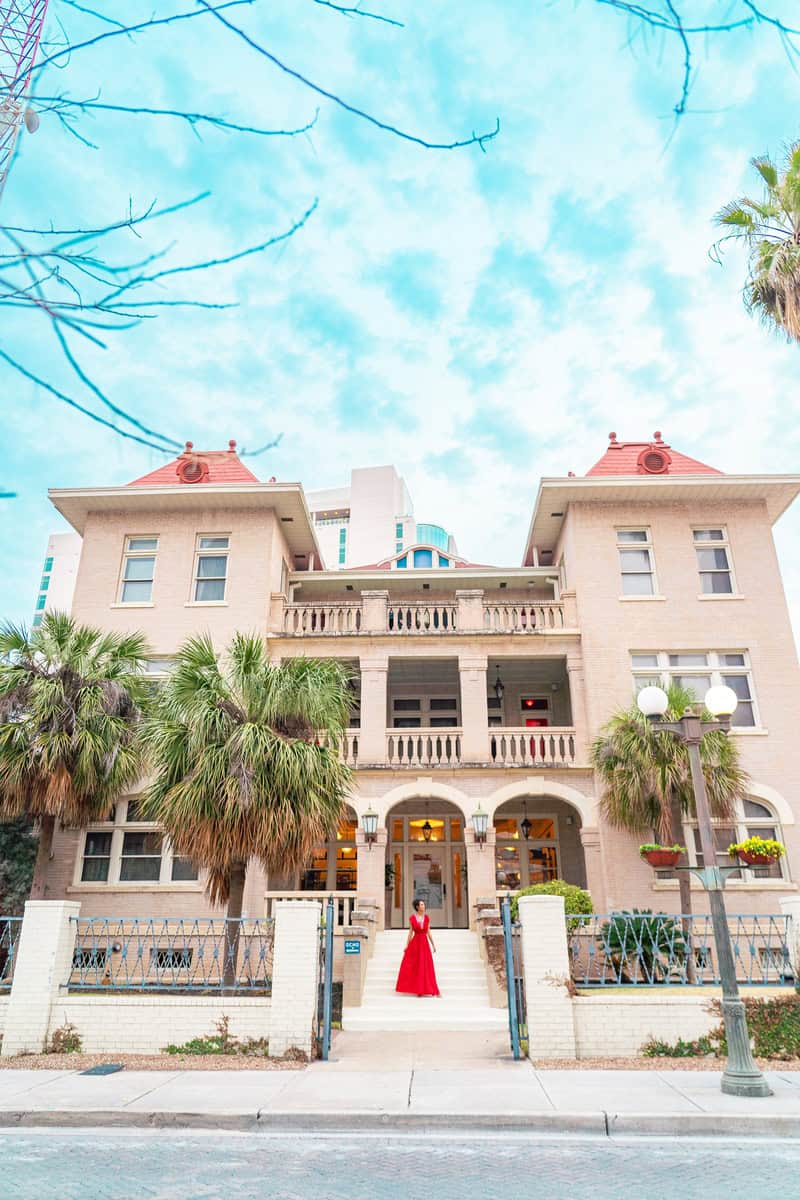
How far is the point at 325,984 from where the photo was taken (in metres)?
9.65

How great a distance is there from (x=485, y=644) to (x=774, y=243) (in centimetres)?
1037

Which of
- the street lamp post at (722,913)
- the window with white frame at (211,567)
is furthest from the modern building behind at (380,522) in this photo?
the street lamp post at (722,913)

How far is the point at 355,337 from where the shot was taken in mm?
2643

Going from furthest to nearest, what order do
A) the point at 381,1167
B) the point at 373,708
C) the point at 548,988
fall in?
the point at 373,708, the point at 548,988, the point at 381,1167

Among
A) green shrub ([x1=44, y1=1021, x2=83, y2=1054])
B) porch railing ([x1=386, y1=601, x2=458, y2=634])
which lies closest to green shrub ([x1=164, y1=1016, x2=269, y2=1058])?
green shrub ([x1=44, y1=1021, x2=83, y2=1054])

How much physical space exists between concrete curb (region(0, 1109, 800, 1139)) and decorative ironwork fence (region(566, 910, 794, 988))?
3.04 meters

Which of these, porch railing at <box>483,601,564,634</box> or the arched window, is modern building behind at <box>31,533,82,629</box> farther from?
porch railing at <box>483,601,564,634</box>

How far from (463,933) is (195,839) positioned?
7281 millimetres

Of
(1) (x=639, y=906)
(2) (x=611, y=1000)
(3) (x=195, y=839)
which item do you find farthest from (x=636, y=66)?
(1) (x=639, y=906)

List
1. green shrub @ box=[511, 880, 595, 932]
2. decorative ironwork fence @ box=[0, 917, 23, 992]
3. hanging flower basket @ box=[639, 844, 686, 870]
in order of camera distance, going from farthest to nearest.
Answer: hanging flower basket @ box=[639, 844, 686, 870] < green shrub @ box=[511, 880, 595, 932] < decorative ironwork fence @ box=[0, 917, 23, 992]

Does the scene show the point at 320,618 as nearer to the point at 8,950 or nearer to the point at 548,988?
the point at 8,950

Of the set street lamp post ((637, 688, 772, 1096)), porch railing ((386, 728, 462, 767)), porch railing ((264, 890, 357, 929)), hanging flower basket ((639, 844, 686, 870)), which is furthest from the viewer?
porch railing ((386, 728, 462, 767))

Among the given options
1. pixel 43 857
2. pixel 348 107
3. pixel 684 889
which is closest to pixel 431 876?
pixel 684 889

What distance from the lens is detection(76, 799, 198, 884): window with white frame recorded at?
1747 centimetres
